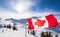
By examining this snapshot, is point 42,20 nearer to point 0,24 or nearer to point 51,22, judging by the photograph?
point 51,22

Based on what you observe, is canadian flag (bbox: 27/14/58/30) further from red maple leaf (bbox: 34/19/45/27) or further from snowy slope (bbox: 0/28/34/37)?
snowy slope (bbox: 0/28/34/37)

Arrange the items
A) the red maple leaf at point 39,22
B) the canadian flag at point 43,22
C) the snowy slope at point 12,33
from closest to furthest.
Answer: the canadian flag at point 43,22 < the red maple leaf at point 39,22 < the snowy slope at point 12,33

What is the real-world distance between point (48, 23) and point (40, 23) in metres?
0.35

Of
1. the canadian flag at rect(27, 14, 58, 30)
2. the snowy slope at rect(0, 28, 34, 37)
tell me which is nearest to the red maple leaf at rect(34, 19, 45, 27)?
the canadian flag at rect(27, 14, 58, 30)

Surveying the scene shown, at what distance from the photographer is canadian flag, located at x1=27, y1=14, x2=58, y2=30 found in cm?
757

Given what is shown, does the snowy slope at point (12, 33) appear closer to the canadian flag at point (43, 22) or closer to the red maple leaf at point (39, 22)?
the canadian flag at point (43, 22)

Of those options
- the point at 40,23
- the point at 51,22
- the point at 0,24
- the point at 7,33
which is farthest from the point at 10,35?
the point at 51,22

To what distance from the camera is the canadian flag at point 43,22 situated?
24.8 feet

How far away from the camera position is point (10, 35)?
8.66 meters

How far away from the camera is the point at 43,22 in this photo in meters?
8.12

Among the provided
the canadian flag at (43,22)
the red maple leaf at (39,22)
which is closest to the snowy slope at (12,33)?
the canadian flag at (43,22)

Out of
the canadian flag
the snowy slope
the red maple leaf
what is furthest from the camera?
the snowy slope

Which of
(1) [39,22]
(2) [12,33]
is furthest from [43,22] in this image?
(2) [12,33]

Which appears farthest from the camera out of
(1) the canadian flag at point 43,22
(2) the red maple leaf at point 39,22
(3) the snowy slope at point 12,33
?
(3) the snowy slope at point 12,33
